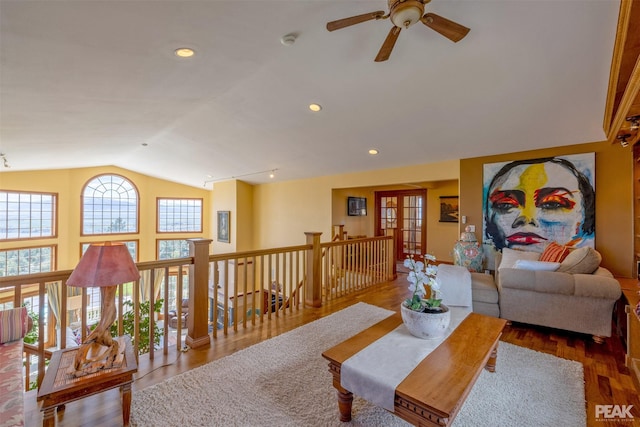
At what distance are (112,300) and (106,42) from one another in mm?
1855

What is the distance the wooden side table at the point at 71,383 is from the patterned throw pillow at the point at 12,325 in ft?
1.21

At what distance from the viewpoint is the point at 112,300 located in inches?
69.9

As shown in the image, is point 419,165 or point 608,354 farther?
point 419,165

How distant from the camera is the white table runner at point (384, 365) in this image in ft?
4.82

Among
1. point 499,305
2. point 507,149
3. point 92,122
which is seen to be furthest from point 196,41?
point 507,149

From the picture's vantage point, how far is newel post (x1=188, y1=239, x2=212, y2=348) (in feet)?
8.46

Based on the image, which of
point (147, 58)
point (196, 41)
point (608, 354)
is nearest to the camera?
point (196, 41)

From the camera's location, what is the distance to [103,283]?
162 centimetres

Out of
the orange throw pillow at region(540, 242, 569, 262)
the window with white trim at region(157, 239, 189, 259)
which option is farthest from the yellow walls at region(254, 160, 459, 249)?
the window with white trim at region(157, 239, 189, 259)

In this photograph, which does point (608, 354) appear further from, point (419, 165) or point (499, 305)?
point (419, 165)

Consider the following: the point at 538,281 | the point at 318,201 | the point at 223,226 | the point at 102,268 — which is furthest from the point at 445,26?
the point at 223,226

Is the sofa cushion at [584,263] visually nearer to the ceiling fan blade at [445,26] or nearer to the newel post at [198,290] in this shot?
the ceiling fan blade at [445,26]

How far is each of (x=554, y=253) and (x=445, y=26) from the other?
11.5 ft

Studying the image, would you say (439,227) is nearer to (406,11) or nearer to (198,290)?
(198,290)
